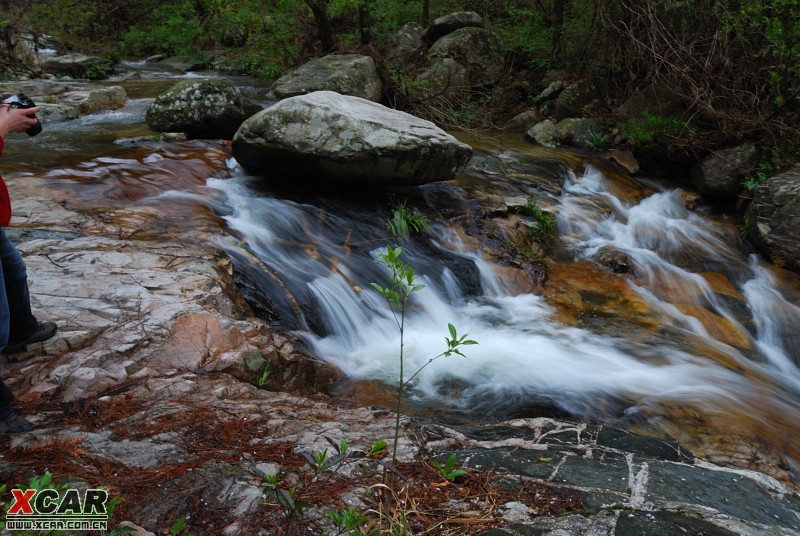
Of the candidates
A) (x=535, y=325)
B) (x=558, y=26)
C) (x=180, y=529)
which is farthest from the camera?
(x=558, y=26)

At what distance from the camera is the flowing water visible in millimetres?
4582

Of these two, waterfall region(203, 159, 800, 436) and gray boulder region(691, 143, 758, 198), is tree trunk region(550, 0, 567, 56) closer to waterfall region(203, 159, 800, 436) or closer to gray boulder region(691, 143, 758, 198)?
gray boulder region(691, 143, 758, 198)

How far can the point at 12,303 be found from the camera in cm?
303

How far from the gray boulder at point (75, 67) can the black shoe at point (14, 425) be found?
595 inches

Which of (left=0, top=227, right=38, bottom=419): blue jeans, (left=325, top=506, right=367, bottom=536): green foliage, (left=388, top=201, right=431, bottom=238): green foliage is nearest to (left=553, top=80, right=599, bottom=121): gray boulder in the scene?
(left=388, top=201, right=431, bottom=238): green foliage

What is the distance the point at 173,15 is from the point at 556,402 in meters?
23.9

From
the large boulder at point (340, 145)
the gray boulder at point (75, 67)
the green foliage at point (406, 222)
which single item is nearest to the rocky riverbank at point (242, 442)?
the large boulder at point (340, 145)

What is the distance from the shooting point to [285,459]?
258 cm

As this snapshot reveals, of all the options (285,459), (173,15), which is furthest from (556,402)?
(173,15)

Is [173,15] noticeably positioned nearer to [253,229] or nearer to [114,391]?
[253,229]

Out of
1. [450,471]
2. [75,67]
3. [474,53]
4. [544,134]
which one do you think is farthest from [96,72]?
[450,471]

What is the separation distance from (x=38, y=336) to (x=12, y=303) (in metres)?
0.27

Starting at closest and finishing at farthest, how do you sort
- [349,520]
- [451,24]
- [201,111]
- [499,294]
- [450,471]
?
[349,520], [450,471], [499,294], [201,111], [451,24]

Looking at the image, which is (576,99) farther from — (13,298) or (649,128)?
(13,298)
